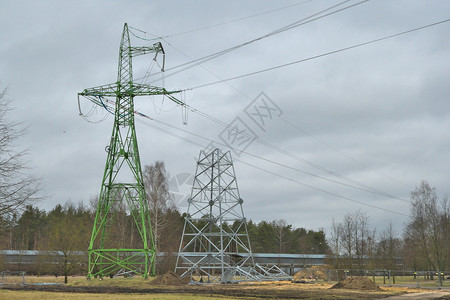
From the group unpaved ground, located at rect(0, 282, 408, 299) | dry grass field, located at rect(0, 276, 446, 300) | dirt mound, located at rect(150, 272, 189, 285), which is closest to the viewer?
dry grass field, located at rect(0, 276, 446, 300)

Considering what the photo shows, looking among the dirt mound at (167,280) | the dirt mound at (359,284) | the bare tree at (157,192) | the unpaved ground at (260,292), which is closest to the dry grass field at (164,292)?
the unpaved ground at (260,292)

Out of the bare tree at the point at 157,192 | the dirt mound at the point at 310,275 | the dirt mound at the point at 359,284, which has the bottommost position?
the dirt mound at the point at 310,275

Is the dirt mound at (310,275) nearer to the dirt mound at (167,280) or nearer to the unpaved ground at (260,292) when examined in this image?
the dirt mound at (167,280)

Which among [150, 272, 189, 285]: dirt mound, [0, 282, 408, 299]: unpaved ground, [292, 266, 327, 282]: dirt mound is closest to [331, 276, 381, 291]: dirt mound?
[0, 282, 408, 299]: unpaved ground

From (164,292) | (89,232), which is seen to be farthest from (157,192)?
(164,292)

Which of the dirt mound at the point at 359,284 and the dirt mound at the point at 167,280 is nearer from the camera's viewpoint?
the dirt mound at the point at 359,284

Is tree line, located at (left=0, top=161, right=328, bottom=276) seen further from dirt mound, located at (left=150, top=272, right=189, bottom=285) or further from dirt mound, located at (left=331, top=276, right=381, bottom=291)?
dirt mound, located at (left=331, top=276, right=381, bottom=291)

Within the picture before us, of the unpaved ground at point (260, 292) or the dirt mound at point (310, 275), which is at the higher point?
the unpaved ground at point (260, 292)

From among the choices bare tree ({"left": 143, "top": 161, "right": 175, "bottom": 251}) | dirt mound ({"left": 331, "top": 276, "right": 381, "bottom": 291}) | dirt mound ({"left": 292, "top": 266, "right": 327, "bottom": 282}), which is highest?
bare tree ({"left": 143, "top": 161, "right": 175, "bottom": 251})

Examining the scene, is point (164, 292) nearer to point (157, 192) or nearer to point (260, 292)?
point (260, 292)

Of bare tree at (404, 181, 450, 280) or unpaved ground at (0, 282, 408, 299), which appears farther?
bare tree at (404, 181, 450, 280)

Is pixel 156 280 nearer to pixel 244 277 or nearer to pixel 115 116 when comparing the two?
pixel 244 277

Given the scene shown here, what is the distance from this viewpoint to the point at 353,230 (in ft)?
212

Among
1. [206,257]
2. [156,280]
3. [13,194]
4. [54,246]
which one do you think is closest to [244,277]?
[206,257]
